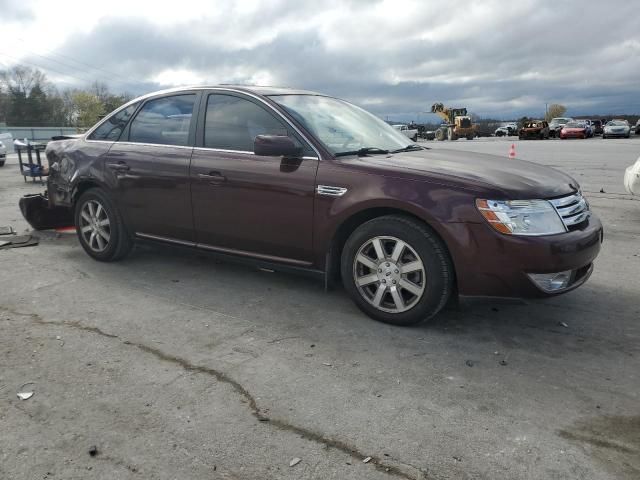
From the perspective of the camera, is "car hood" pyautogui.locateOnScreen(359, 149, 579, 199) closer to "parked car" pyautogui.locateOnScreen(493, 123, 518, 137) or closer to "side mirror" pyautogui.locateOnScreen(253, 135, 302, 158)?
"side mirror" pyautogui.locateOnScreen(253, 135, 302, 158)

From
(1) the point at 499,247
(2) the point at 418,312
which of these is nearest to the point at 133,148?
(2) the point at 418,312

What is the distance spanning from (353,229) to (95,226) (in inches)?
113

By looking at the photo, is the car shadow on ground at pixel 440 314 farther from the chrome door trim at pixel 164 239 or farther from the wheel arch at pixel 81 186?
the wheel arch at pixel 81 186

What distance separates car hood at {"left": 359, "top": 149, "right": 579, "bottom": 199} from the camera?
3471 millimetres

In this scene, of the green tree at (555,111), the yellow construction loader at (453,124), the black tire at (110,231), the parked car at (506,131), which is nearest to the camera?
the black tire at (110,231)

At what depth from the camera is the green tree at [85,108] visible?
83.0m

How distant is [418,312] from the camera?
367cm

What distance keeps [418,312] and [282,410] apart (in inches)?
51.6

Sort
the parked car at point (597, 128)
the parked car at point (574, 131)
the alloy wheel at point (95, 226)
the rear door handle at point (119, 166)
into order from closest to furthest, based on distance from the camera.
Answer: the rear door handle at point (119, 166), the alloy wheel at point (95, 226), the parked car at point (574, 131), the parked car at point (597, 128)

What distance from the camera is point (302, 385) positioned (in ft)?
9.85

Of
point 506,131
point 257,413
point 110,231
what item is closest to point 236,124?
point 110,231

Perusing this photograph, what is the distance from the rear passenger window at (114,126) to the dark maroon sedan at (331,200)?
14mm

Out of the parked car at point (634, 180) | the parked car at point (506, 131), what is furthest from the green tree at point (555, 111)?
the parked car at point (634, 180)

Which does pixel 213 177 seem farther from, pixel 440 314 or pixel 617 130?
pixel 617 130
